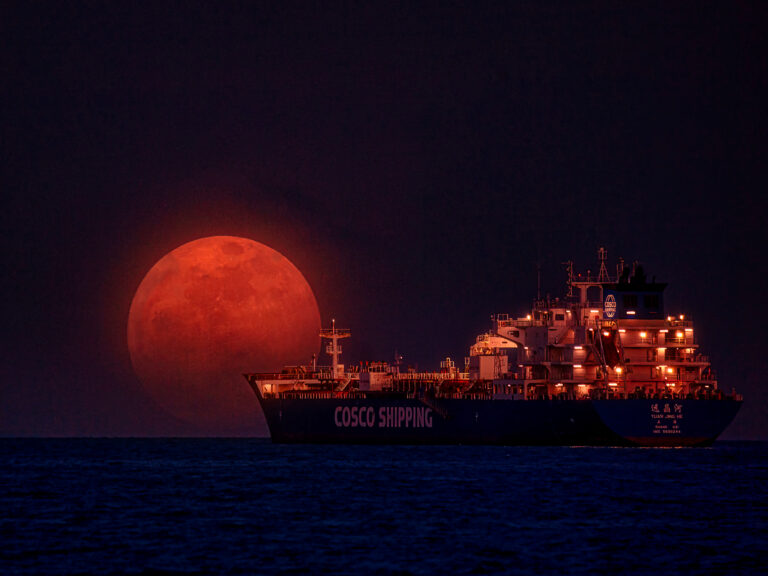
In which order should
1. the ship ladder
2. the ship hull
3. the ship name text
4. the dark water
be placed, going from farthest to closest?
the ship name text → the ship ladder → the ship hull → the dark water

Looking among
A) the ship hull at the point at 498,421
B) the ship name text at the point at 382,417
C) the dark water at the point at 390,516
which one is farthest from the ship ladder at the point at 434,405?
the dark water at the point at 390,516

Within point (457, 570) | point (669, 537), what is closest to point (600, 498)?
point (669, 537)

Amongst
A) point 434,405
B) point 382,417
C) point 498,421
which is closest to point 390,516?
point 498,421

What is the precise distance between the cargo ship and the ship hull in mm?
73

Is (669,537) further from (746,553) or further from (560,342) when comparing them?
(560,342)

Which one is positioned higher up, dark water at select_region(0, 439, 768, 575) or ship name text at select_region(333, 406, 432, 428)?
ship name text at select_region(333, 406, 432, 428)

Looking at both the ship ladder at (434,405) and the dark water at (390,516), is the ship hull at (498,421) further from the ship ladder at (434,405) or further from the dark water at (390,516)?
the dark water at (390,516)

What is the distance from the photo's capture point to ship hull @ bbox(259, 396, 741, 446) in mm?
90750

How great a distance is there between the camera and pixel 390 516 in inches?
2029

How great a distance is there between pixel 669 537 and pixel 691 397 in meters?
47.5

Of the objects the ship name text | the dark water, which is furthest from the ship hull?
the dark water

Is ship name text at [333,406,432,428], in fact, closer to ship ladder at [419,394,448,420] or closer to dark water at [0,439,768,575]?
ship ladder at [419,394,448,420]

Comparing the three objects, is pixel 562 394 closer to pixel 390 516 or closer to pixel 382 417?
pixel 382 417

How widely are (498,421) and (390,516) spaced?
45107 mm
